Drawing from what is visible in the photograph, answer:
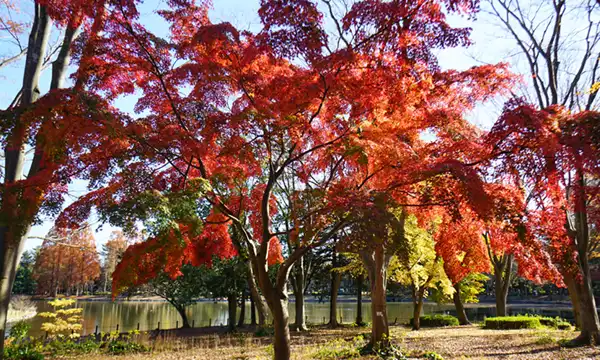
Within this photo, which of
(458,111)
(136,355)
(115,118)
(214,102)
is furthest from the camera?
(136,355)

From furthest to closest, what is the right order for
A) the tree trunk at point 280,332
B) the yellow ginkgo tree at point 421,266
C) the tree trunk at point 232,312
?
the tree trunk at point 232,312 → the yellow ginkgo tree at point 421,266 → the tree trunk at point 280,332

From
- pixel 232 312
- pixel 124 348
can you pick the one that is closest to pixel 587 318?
pixel 124 348

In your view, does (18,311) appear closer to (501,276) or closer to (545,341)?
(501,276)

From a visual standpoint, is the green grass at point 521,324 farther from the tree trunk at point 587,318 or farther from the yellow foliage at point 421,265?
the tree trunk at point 587,318

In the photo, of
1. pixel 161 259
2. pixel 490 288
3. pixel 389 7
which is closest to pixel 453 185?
pixel 389 7

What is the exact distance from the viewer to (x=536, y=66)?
9.82 m

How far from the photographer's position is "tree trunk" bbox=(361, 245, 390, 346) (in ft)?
30.5

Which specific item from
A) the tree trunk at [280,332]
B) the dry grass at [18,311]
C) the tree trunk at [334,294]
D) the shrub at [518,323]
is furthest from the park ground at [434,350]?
the dry grass at [18,311]

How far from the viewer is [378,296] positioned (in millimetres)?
9656

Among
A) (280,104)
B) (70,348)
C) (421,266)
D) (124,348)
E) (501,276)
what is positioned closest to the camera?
(280,104)

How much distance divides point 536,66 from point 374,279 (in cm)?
700

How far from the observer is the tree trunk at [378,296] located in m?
9.28

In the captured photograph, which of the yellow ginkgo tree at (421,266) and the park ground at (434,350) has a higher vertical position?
the yellow ginkgo tree at (421,266)

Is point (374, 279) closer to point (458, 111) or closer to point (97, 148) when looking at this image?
point (458, 111)
